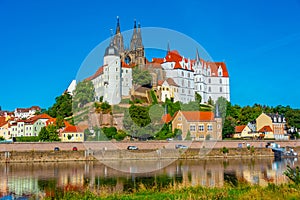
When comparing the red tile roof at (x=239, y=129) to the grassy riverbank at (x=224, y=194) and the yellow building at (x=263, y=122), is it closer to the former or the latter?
the yellow building at (x=263, y=122)

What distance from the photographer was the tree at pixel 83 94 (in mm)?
23297

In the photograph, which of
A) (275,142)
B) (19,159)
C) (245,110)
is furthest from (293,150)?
(19,159)

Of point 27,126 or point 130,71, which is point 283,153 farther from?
point 27,126

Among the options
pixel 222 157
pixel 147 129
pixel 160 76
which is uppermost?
pixel 160 76

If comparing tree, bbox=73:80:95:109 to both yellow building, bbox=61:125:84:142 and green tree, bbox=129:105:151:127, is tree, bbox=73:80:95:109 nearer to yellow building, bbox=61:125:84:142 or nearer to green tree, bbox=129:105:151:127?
green tree, bbox=129:105:151:127

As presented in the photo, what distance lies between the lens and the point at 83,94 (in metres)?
24.8

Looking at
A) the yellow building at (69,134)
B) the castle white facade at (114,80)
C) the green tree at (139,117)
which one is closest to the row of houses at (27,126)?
Result: the yellow building at (69,134)

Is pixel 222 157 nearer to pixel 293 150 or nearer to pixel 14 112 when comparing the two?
pixel 293 150

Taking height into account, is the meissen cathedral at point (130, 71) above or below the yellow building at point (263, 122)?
above

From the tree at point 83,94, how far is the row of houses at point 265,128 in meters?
54.5

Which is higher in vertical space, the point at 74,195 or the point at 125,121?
the point at 125,121

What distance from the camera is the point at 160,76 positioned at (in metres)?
21.5

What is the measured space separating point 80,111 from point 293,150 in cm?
4801

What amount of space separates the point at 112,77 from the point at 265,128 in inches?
2495
